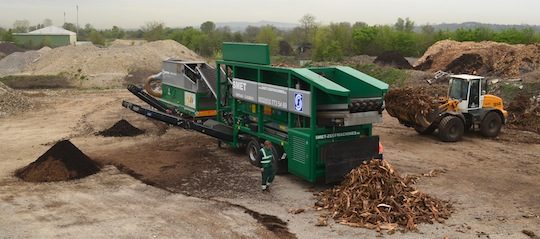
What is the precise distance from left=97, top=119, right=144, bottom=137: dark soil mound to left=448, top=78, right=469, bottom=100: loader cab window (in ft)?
34.1

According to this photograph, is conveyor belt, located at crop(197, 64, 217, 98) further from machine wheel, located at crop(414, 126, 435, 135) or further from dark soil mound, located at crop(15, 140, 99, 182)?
machine wheel, located at crop(414, 126, 435, 135)

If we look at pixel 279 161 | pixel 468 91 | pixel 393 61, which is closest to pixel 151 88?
pixel 279 161

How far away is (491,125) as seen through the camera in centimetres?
1717

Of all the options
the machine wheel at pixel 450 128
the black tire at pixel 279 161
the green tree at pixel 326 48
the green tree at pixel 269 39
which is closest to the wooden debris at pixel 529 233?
the black tire at pixel 279 161

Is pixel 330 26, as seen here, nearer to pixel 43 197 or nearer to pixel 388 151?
pixel 388 151

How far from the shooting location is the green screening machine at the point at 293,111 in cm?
1084

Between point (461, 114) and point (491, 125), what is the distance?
133 centimetres

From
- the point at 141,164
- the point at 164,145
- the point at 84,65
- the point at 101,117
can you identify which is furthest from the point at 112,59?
the point at 141,164

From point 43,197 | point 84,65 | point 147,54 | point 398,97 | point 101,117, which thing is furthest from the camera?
point 147,54

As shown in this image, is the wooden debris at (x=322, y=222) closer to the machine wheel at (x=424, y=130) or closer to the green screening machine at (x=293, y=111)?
the green screening machine at (x=293, y=111)

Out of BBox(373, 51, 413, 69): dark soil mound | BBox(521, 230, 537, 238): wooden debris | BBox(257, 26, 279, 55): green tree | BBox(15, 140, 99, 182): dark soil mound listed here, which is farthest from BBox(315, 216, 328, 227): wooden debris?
BBox(257, 26, 279, 55): green tree

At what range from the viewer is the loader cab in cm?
1653

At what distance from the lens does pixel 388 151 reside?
1520 cm

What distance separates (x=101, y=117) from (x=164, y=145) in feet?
21.2
